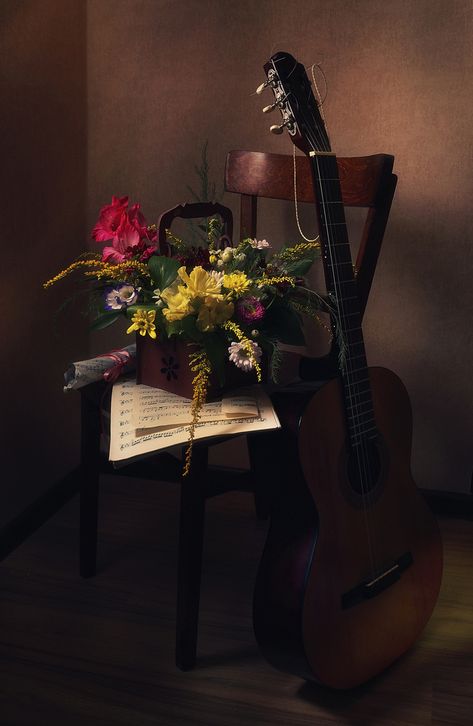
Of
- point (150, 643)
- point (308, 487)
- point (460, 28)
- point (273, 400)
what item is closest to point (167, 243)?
point (273, 400)

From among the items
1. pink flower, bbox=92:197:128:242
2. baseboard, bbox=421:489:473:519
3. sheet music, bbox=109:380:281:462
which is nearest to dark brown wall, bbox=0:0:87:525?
pink flower, bbox=92:197:128:242

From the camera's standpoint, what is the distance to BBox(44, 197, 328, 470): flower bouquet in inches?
56.1

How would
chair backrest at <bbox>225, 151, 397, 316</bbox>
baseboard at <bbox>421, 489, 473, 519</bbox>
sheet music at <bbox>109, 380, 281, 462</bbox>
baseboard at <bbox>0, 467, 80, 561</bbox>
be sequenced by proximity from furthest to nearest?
baseboard at <bbox>421, 489, 473, 519</bbox> < baseboard at <bbox>0, 467, 80, 561</bbox> < chair backrest at <bbox>225, 151, 397, 316</bbox> < sheet music at <bbox>109, 380, 281, 462</bbox>

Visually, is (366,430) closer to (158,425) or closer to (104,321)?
(158,425)

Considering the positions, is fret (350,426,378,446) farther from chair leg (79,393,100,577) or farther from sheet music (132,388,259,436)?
chair leg (79,393,100,577)

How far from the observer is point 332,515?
1466 millimetres

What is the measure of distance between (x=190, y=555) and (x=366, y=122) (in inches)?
47.6

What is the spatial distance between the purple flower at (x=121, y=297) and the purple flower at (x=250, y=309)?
207 millimetres

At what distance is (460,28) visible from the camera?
6.35ft

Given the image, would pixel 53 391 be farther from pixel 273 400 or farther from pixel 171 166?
pixel 273 400

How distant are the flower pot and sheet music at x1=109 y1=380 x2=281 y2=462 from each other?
2 cm

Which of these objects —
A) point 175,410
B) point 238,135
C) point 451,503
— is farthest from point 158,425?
point 451,503

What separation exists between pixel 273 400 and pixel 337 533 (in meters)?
0.28

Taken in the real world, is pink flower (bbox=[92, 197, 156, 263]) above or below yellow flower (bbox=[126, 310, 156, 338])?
above
